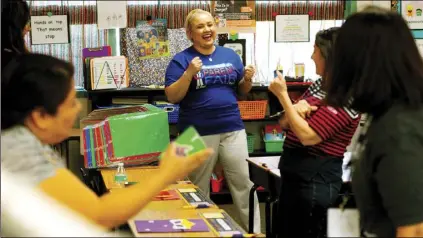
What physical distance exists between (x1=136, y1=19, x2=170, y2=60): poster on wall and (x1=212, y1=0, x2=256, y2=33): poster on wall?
1.57 feet

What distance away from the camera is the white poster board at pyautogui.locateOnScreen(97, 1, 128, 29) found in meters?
5.68

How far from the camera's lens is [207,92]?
4.17 m

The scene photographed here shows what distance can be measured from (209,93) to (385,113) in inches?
96.2

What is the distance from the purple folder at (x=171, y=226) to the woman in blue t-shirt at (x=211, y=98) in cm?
164

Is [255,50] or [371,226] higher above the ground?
[255,50]

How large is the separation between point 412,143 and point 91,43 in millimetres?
4387

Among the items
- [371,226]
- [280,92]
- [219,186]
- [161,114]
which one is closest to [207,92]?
[161,114]

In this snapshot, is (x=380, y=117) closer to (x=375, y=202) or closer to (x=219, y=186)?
(x=375, y=202)

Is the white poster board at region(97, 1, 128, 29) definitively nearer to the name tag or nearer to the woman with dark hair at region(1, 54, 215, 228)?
the woman with dark hair at region(1, 54, 215, 228)

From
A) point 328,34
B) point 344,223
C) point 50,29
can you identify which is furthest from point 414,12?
point 344,223

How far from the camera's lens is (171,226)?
2.44 m

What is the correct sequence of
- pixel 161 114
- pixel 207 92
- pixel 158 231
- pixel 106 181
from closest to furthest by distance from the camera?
pixel 158 231 → pixel 106 181 → pixel 161 114 → pixel 207 92

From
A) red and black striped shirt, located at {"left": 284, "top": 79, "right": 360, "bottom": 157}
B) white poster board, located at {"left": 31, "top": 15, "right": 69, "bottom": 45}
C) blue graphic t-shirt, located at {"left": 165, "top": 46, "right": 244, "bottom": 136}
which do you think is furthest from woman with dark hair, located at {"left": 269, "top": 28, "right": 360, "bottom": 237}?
white poster board, located at {"left": 31, "top": 15, "right": 69, "bottom": 45}

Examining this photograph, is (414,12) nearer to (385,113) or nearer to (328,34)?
(328,34)
